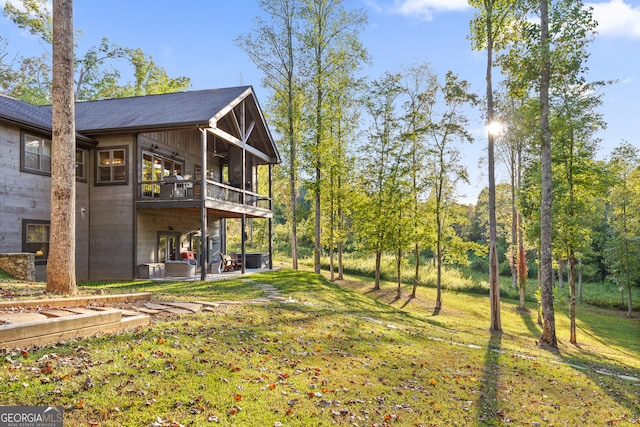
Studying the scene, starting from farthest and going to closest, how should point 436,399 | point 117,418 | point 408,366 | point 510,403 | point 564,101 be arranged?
point 564,101
point 408,366
point 510,403
point 436,399
point 117,418

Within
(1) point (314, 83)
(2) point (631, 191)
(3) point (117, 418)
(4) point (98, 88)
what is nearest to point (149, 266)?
(3) point (117, 418)

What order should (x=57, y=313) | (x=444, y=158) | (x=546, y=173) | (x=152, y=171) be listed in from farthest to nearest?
(x=444, y=158) < (x=152, y=171) < (x=546, y=173) < (x=57, y=313)

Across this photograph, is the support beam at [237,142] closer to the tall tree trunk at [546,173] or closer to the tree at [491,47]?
the tree at [491,47]

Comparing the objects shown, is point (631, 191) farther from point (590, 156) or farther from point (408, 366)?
point (408, 366)

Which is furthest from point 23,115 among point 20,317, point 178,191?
point 20,317

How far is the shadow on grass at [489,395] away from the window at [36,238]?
1390 cm

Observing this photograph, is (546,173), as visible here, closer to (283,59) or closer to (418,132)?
(418,132)

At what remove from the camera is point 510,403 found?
19.2ft

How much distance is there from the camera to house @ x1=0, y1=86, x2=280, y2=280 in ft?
42.7

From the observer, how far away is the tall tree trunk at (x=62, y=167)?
8.38 metres

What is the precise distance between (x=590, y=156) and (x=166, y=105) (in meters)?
17.7

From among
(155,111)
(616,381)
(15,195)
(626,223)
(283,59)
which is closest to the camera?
(616,381)

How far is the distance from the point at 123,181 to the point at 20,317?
431 inches

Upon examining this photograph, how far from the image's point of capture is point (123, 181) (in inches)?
602
